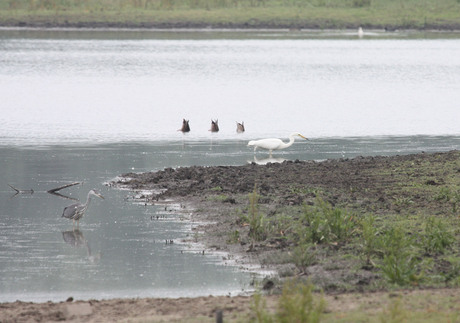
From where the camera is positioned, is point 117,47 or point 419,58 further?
point 117,47

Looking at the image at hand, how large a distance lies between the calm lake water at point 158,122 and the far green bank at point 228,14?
10.7ft

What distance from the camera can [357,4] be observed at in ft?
274

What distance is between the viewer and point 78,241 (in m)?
14.0

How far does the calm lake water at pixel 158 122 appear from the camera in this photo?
1263 cm

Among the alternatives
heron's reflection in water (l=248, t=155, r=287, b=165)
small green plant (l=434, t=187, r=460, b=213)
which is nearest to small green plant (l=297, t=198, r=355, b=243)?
small green plant (l=434, t=187, r=460, b=213)

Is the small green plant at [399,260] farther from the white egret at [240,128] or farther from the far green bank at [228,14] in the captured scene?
the far green bank at [228,14]

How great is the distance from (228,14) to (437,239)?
67.4 m

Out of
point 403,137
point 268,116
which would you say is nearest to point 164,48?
point 268,116

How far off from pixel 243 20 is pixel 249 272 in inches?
2620

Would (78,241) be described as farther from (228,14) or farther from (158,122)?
(228,14)

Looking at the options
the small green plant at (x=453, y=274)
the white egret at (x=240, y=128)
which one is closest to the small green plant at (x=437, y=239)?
the small green plant at (x=453, y=274)

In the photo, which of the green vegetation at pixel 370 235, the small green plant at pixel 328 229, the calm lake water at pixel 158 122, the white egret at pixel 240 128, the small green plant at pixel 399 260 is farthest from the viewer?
the white egret at pixel 240 128

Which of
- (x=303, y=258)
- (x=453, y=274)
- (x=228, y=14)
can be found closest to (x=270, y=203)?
(x=303, y=258)

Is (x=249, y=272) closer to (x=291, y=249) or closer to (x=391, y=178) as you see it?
(x=291, y=249)
